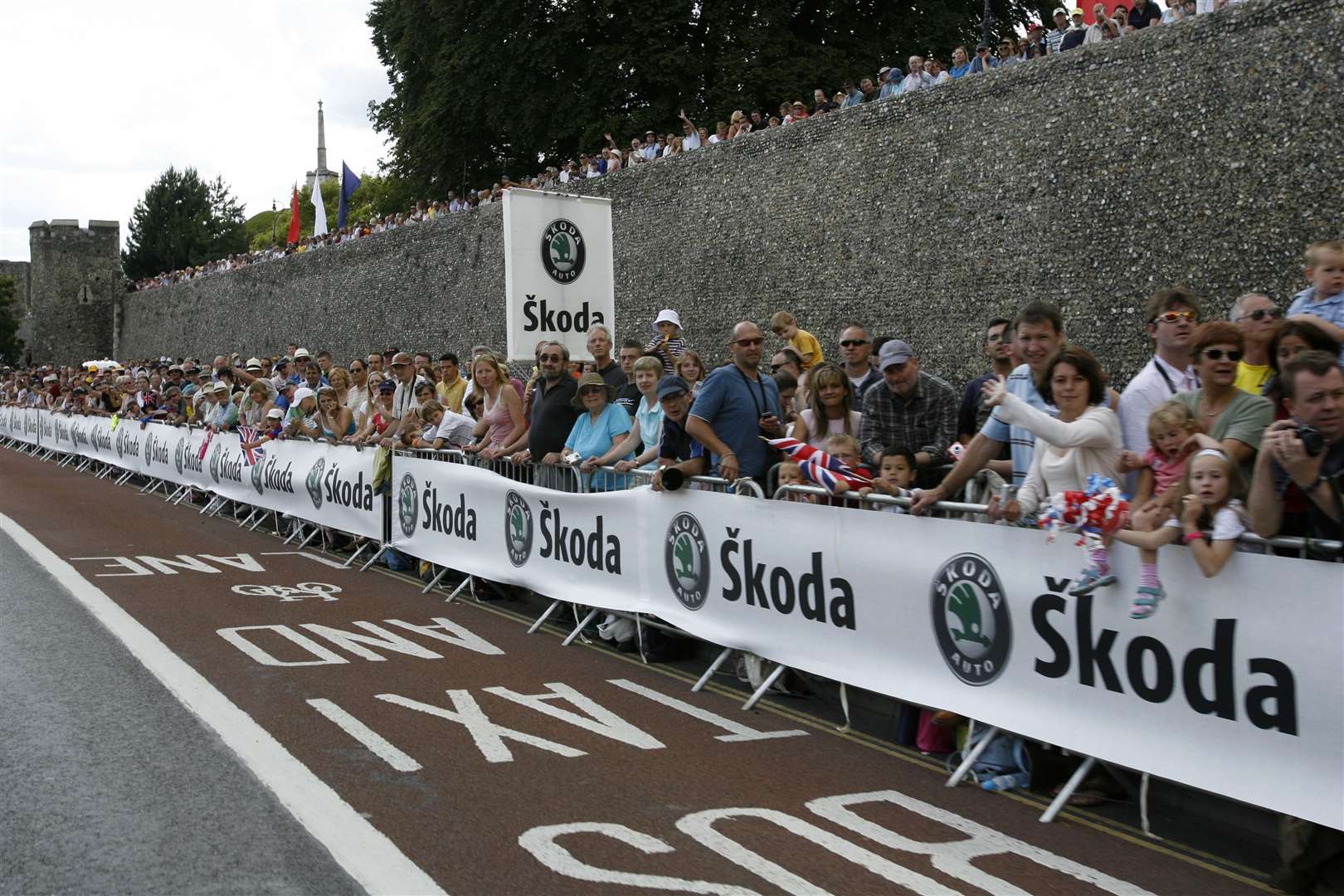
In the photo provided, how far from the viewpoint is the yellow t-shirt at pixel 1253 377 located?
6.25 metres

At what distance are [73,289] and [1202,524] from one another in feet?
278

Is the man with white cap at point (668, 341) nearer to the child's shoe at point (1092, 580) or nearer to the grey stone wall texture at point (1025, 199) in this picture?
the child's shoe at point (1092, 580)

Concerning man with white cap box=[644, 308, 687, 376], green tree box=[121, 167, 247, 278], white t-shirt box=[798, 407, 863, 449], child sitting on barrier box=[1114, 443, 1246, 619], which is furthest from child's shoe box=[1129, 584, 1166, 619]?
green tree box=[121, 167, 247, 278]

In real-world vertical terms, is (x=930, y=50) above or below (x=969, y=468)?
above

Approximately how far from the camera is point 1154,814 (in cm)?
555

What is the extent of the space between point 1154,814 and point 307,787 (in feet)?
11.7

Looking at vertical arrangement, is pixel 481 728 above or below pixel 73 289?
below

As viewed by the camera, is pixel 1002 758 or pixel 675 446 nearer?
pixel 1002 758

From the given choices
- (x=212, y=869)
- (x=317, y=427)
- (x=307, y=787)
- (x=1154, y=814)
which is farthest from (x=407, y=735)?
(x=317, y=427)

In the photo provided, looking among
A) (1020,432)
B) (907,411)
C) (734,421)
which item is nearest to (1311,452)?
(1020,432)

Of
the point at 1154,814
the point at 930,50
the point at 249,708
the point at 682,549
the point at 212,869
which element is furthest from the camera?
the point at 930,50

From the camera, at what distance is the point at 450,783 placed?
5.80 m

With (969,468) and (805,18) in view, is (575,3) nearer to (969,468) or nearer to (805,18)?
(805,18)

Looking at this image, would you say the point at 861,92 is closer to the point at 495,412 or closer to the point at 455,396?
the point at 455,396
